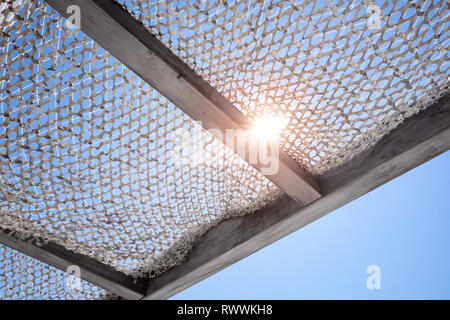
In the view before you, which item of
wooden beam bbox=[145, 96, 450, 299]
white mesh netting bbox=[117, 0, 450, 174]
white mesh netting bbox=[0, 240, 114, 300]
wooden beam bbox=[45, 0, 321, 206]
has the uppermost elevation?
white mesh netting bbox=[117, 0, 450, 174]

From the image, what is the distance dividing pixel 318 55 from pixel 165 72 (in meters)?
0.35

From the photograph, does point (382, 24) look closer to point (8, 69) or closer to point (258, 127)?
point (258, 127)

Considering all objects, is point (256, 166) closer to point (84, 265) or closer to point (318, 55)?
point (318, 55)

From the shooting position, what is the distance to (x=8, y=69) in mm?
929

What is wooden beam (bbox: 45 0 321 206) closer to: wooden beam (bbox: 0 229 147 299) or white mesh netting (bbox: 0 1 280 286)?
white mesh netting (bbox: 0 1 280 286)

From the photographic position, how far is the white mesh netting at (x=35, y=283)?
1.38 meters

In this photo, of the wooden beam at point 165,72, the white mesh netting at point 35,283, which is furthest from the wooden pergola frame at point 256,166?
the white mesh netting at point 35,283

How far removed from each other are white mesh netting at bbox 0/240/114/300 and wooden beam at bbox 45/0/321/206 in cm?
87

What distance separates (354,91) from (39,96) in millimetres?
757

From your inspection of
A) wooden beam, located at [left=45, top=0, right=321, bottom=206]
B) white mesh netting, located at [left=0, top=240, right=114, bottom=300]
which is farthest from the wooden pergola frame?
white mesh netting, located at [left=0, top=240, right=114, bottom=300]

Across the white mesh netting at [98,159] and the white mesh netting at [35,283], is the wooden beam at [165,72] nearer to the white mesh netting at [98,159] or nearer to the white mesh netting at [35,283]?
the white mesh netting at [98,159]

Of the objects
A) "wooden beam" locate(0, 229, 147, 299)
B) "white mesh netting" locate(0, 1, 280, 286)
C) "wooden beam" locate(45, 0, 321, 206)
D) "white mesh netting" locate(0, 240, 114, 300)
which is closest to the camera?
"wooden beam" locate(45, 0, 321, 206)

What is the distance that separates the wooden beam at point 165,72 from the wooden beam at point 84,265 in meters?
0.71

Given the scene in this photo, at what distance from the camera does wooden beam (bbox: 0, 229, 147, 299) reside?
1.22 metres
